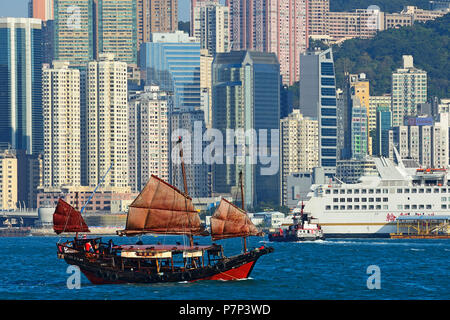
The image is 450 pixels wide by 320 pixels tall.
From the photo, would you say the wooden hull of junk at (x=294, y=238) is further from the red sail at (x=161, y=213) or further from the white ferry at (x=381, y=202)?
the red sail at (x=161, y=213)

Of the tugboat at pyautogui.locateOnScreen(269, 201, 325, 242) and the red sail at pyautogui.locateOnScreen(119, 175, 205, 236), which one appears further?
the tugboat at pyautogui.locateOnScreen(269, 201, 325, 242)

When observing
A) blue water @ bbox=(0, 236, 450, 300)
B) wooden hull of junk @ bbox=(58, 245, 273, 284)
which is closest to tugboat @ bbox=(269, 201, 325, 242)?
blue water @ bbox=(0, 236, 450, 300)

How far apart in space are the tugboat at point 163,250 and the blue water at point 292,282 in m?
0.79

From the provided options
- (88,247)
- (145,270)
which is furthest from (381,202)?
(145,270)

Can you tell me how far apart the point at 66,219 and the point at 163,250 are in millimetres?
14701

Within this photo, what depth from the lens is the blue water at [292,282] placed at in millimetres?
56906

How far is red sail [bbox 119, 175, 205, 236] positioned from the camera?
214 ft

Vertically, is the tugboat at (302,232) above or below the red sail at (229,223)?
below

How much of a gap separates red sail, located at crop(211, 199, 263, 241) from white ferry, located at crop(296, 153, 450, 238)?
79.6m

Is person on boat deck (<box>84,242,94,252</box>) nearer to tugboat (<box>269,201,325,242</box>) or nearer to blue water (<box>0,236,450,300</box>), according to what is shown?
blue water (<box>0,236,450,300</box>)

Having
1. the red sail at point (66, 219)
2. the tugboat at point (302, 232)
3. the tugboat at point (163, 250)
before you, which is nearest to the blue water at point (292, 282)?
the tugboat at point (163, 250)

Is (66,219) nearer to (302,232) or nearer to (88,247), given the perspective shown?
(88,247)
